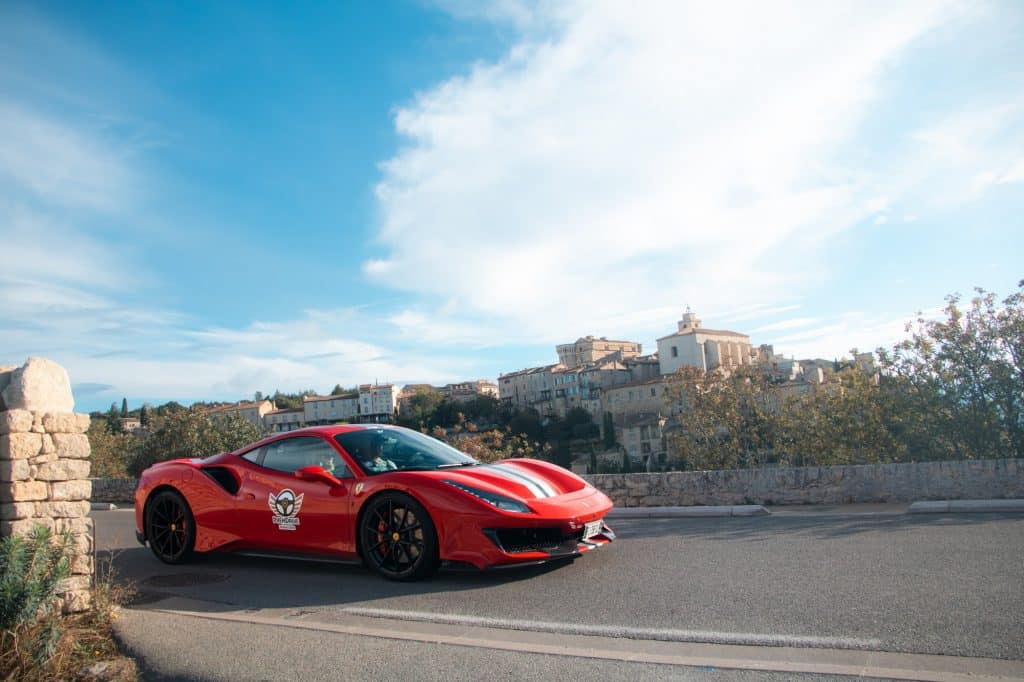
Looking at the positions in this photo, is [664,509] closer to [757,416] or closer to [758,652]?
[758,652]

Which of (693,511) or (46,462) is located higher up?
(46,462)

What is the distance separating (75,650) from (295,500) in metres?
2.39

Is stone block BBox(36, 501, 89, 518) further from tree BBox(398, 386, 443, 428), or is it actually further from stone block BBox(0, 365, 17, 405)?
tree BBox(398, 386, 443, 428)

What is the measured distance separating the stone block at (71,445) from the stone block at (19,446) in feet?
0.41

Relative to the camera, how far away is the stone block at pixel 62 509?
4582 mm

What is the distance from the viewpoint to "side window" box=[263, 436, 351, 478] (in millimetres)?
6379

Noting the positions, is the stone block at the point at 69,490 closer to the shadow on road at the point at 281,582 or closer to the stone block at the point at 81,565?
the stone block at the point at 81,565

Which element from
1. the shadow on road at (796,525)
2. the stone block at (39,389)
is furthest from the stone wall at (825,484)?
the stone block at (39,389)

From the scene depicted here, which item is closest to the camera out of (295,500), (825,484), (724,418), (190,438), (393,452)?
(295,500)

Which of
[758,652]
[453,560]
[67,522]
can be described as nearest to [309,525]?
[453,560]

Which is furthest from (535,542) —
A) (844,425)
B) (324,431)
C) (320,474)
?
(844,425)

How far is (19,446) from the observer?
4.46m

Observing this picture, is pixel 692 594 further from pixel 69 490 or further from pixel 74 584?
pixel 69 490

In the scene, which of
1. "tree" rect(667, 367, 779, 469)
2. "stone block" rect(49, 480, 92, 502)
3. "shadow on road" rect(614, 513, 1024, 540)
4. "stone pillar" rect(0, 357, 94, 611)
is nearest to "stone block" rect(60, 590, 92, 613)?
"stone pillar" rect(0, 357, 94, 611)
